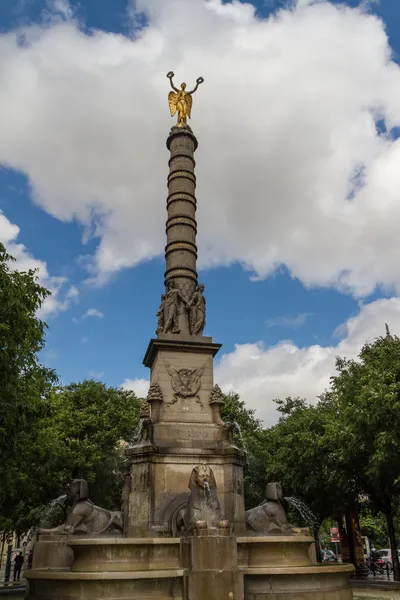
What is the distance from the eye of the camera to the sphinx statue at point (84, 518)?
12438 mm

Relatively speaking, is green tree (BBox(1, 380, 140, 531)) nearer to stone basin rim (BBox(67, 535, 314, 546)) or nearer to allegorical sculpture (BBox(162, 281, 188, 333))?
allegorical sculpture (BBox(162, 281, 188, 333))

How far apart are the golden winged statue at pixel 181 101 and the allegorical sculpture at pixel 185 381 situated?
10.2 meters

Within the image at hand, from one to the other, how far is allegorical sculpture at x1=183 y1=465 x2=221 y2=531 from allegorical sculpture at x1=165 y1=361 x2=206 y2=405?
3596 millimetres

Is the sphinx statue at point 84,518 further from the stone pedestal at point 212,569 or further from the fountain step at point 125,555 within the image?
the stone pedestal at point 212,569

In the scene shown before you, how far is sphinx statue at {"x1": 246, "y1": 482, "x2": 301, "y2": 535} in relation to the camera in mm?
12812

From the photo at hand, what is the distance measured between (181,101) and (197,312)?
938cm

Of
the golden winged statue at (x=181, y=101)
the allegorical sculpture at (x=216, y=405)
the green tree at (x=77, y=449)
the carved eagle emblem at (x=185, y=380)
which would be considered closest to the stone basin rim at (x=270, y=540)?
the allegorical sculpture at (x=216, y=405)

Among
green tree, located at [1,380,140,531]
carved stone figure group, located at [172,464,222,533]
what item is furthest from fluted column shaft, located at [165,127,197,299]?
green tree, located at [1,380,140,531]

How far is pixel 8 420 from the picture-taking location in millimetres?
12867

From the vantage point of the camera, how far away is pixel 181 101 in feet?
67.2

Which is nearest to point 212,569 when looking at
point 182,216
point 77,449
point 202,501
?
point 202,501

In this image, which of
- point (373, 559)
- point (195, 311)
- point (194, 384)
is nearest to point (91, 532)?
point (194, 384)

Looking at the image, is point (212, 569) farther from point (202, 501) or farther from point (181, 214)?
point (181, 214)

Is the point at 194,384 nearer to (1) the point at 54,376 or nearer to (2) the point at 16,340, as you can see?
(2) the point at 16,340
